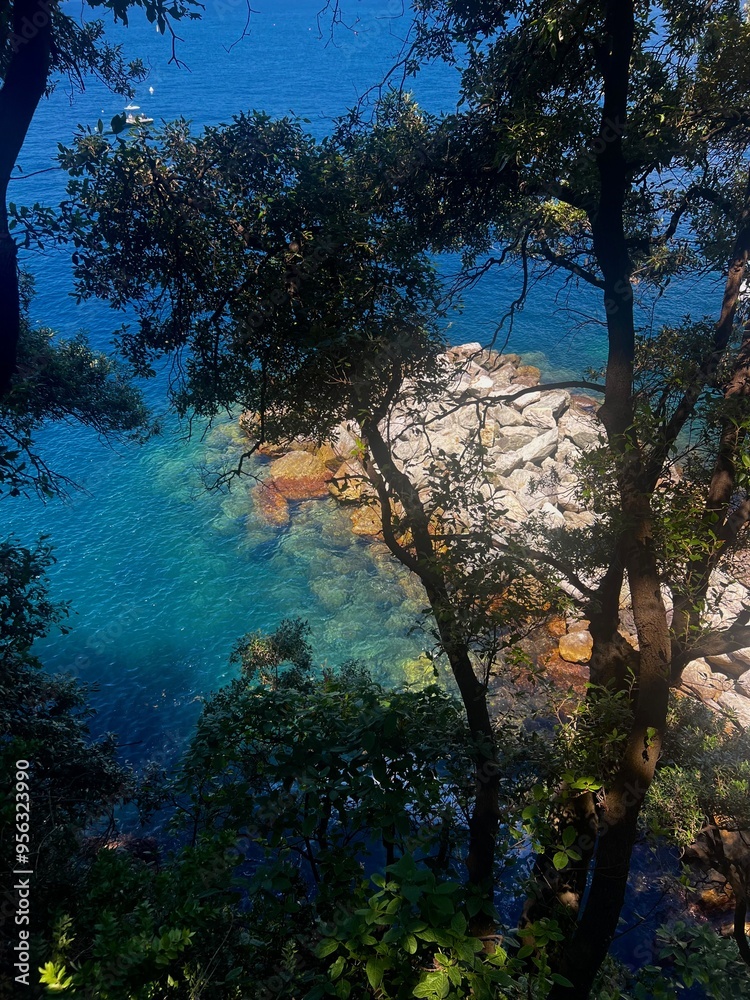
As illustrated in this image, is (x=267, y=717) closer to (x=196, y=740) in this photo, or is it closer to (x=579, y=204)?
(x=196, y=740)

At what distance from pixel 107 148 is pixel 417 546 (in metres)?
5.39

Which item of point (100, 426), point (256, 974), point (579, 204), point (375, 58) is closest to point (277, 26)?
point (375, 58)

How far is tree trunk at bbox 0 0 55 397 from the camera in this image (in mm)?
5109

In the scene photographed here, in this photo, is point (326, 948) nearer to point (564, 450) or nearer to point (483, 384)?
point (564, 450)

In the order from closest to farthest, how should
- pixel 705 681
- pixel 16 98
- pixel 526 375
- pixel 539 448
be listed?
pixel 16 98 < pixel 705 681 < pixel 539 448 < pixel 526 375

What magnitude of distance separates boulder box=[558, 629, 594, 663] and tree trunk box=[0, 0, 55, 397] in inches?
596

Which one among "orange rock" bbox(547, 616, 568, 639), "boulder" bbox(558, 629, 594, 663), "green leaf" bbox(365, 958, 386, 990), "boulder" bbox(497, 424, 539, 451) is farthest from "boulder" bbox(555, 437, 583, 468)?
"green leaf" bbox(365, 958, 386, 990)

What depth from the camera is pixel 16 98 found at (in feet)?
16.9

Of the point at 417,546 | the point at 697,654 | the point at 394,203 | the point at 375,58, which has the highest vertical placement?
the point at 375,58

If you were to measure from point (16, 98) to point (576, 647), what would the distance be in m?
16.0

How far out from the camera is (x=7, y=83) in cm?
521

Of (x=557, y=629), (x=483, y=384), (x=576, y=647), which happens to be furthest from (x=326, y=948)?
(x=483, y=384)

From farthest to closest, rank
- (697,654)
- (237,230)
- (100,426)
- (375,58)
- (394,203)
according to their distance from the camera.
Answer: (375,58)
(100,426)
(394,203)
(237,230)
(697,654)

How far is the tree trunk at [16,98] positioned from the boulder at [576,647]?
49.6 feet
